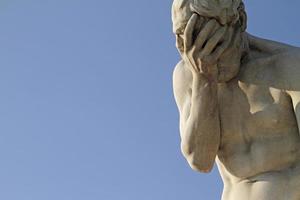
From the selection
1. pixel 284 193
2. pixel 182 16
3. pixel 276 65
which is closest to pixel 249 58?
pixel 276 65

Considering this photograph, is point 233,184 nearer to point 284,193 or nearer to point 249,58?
point 284,193

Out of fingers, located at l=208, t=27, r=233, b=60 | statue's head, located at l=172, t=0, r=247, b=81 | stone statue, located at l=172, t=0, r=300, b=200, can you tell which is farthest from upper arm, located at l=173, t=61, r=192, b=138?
fingers, located at l=208, t=27, r=233, b=60

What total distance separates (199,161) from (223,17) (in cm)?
128

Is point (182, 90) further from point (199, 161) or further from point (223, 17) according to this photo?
point (223, 17)

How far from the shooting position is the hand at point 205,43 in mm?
6617

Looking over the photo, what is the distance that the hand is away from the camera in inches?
261

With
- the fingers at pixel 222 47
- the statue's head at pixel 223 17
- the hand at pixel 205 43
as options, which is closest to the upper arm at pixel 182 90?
the statue's head at pixel 223 17

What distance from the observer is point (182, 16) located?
675 cm

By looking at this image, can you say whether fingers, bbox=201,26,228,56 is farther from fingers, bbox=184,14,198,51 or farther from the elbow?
the elbow

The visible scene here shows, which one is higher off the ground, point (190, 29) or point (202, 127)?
point (190, 29)

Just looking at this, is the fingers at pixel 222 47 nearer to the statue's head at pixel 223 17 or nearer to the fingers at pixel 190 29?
the statue's head at pixel 223 17

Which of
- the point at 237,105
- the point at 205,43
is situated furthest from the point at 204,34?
the point at 237,105

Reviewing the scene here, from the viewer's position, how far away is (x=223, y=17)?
670 centimetres

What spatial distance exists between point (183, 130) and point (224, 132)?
37 cm
